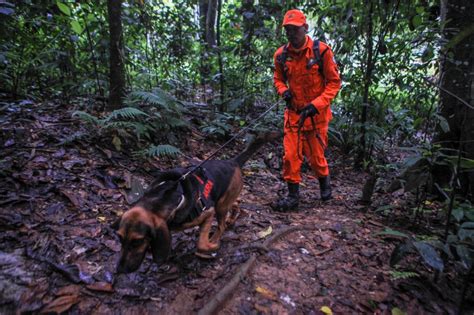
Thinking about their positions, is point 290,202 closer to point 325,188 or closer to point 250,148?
point 325,188

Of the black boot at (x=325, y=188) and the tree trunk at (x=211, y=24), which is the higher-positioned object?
the tree trunk at (x=211, y=24)

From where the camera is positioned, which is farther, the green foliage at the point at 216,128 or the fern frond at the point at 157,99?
the green foliage at the point at 216,128

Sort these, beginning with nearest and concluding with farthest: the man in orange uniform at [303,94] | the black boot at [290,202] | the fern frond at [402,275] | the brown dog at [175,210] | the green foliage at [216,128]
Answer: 1. the brown dog at [175,210]
2. the fern frond at [402,275]
3. the man in orange uniform at [303,94]
4. the black boot at [290,202]
5. the green foliage at [216,128]

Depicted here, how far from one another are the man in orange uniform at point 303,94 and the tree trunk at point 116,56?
2666mm

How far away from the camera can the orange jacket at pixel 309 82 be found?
4.49 metres

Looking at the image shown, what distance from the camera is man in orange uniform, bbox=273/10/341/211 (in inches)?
174

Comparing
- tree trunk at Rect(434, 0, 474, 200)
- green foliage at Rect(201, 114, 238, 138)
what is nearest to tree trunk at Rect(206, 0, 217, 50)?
green foliage at Rect(201, 114, 238, 138)

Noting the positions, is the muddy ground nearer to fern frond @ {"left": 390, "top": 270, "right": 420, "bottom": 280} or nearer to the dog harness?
fern frond @ {"left": 390, "top": 270, "right": 420, "bottom": 280}

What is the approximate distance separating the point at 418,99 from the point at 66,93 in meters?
7.44

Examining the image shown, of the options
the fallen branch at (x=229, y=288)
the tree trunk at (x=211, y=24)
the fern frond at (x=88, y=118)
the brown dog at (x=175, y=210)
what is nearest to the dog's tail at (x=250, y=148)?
the brown dog at (x=175, y=210)

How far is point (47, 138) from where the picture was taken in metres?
4.70

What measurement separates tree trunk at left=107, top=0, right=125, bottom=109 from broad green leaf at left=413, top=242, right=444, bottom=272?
4990mm

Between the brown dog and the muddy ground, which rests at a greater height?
the brown dog

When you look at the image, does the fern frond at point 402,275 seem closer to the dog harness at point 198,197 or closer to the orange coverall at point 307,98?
the dog harness at point 198,197
